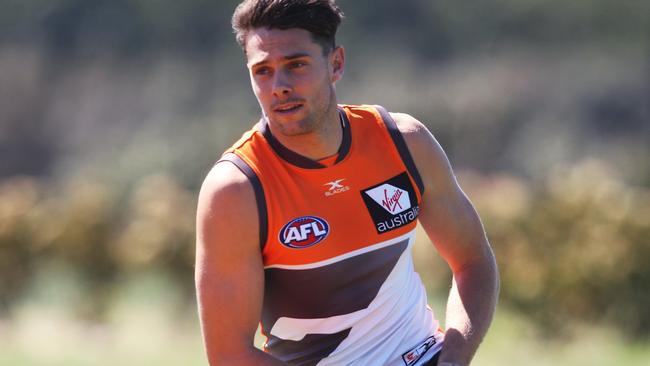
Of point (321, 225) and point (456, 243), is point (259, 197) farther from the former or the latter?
point (456, 243)

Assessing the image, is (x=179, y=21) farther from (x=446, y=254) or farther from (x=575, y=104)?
(x=446, y=254)

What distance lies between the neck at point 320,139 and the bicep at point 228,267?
12.0 inches

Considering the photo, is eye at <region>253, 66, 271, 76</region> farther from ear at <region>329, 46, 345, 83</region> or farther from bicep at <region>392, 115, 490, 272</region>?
bicep at <region>392, 115, 490, 272</region>

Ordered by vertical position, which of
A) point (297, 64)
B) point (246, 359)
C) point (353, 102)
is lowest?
point (246, 359)

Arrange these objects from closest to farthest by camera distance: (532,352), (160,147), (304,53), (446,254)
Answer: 1. (304,53)
2. (446,254)
3. (532,352)
4. (160,147)

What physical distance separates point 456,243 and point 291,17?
1085 mm

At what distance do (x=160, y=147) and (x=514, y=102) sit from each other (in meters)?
5.21

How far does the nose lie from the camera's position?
3840mm

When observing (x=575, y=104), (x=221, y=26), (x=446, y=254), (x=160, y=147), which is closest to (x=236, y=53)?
(x=221, y=26)

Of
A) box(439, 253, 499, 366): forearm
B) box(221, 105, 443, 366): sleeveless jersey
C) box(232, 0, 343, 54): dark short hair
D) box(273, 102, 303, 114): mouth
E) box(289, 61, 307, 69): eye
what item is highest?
box(232, 0, 343, 54): dark short hair

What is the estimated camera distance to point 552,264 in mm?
9547

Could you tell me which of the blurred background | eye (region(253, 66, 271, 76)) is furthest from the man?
the blurred background

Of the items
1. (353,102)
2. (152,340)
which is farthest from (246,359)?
(353,102)

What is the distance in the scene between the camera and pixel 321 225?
3.91m
